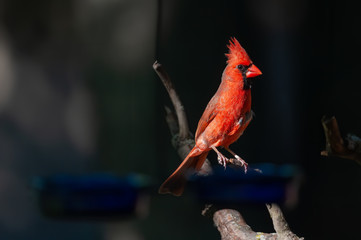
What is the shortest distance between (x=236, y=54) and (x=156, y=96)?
351 millimetres

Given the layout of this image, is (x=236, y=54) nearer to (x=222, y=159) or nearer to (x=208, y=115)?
(x=208, y=115)

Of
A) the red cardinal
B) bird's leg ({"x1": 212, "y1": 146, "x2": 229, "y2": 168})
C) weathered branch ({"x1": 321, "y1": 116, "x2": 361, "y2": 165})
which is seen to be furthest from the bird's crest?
weathered branch ({"x1": 321, "y1": 116, "x2": 361, "y2": 165})

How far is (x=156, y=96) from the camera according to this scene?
198 cm

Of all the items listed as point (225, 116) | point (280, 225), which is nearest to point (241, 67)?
point (225, 116)

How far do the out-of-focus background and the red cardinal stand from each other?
0.29ft

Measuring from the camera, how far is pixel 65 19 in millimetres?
1657

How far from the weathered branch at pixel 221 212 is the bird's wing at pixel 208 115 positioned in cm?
13

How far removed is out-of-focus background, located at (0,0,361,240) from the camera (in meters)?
1.67

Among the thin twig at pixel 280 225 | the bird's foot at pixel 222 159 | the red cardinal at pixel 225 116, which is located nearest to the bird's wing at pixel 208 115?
the red cardinal at pixel 225 116

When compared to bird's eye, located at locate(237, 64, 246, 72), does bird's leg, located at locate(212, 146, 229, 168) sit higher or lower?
lower

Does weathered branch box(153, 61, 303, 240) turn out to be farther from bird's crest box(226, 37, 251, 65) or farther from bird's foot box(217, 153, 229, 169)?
bird's crest box(226, 37, 251, 65)

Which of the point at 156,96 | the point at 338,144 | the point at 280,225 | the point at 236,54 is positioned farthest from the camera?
the point at 156,96

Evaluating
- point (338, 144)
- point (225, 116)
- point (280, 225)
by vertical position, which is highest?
point (225, 116)

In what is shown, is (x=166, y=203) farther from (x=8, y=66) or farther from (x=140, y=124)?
(x=8, y=66)
